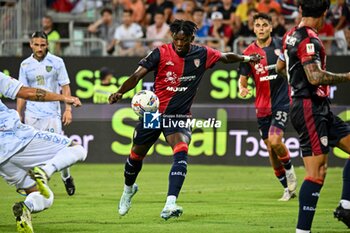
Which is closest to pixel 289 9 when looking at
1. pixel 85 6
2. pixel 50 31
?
pixel 85 6

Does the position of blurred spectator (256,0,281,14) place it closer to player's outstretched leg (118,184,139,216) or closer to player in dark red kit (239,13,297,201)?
player in dark red kit (239,13,297,201)

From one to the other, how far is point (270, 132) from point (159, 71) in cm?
273

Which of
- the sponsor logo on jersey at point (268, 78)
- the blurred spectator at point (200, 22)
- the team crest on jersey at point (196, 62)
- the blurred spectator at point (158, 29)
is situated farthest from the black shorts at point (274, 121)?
the blurred spectator at point (200, 22)

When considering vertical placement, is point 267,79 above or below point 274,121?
above

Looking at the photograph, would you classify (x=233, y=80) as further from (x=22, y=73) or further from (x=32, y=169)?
(x=32, y=169)

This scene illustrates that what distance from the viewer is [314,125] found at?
9.03 m

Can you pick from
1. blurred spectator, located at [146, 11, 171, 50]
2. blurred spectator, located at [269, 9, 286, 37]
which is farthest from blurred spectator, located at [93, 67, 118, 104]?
blurred spectator, located at [269, 9, 286, 37]

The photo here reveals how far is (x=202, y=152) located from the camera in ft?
66.5

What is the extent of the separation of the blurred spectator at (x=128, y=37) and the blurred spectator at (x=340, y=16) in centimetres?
481

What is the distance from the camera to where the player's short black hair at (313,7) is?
354 inches

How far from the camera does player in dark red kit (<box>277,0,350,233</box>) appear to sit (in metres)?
8.89

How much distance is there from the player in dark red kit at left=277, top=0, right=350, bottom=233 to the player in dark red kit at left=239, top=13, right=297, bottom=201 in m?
4.45

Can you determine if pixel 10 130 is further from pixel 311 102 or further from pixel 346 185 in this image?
pixel 346 185

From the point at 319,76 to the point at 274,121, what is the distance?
5.01 m
